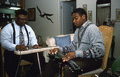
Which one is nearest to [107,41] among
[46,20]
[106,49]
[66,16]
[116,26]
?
[106,49]

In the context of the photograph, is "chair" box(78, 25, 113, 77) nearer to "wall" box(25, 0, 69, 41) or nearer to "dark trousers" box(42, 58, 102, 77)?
"dark trousers" box(42, 58, 102, 77)

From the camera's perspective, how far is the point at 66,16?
516 centimetres

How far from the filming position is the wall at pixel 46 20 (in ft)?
16.9

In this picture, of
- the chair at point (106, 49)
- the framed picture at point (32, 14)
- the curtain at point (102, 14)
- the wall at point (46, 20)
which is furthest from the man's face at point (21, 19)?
the framed picture at point (32, 14)

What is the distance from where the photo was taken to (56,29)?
17.1ft

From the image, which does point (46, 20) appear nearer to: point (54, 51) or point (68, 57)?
point (54, 51)

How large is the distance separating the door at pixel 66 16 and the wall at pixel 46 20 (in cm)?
16

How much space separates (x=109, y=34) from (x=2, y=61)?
1.82 meters

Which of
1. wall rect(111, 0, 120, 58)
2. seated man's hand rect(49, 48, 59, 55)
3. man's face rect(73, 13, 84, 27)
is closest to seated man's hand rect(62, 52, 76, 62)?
seated man's hand rect(49, 48, 59, 55)

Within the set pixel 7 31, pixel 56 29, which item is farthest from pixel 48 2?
pixel 7 31

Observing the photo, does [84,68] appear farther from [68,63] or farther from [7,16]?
[7,16]

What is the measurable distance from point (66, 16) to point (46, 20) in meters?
0.94

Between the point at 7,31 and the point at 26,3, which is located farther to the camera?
the point at 26,3

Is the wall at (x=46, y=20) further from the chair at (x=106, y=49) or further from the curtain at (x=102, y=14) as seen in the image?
the chair at (x=106, y=49)
